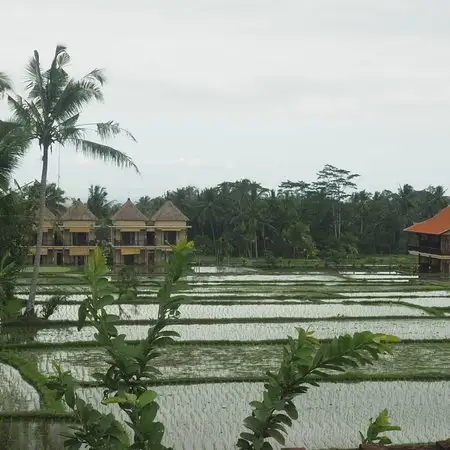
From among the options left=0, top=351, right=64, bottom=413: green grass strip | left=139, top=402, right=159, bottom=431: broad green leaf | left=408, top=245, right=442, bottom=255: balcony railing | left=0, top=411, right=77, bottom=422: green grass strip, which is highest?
left=408, top=245, right=442, bottom=255: balcony railing

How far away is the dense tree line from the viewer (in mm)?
50062

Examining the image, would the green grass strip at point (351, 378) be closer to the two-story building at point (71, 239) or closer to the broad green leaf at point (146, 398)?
the broad green leaf at point (146, 398)

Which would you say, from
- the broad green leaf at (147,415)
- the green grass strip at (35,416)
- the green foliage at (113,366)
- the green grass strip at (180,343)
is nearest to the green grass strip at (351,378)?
the green grass strip at (35,416)

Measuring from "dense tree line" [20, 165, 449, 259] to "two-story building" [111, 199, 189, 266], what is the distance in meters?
3.09

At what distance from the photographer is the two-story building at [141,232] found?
152 feet

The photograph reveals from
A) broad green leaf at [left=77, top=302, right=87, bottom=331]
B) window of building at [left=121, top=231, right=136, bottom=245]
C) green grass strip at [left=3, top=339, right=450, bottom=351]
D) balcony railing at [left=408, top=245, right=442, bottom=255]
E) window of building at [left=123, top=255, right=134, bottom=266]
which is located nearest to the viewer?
broad green leaf at [left=77, top=302, right=87, bottom=331]

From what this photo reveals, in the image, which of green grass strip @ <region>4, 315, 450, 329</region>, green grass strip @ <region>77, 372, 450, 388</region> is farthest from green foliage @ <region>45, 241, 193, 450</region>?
green grass strip @ <region>4, 315, 450, 329</region>

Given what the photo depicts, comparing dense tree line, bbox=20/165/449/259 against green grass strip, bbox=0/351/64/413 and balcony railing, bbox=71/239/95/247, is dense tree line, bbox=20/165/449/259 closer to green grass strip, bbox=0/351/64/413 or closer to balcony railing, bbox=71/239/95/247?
balcony railing, bbox=71/239/95/247

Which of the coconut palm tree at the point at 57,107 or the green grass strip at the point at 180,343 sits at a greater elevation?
the coconut palm tree at the point at 57,107

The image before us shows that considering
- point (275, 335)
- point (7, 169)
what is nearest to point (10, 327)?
point (7, 169)

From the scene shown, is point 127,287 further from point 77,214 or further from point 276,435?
point 77,214

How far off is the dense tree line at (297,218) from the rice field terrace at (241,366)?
74.6 feet

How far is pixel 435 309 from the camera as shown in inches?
889

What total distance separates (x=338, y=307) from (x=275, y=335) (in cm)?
660
